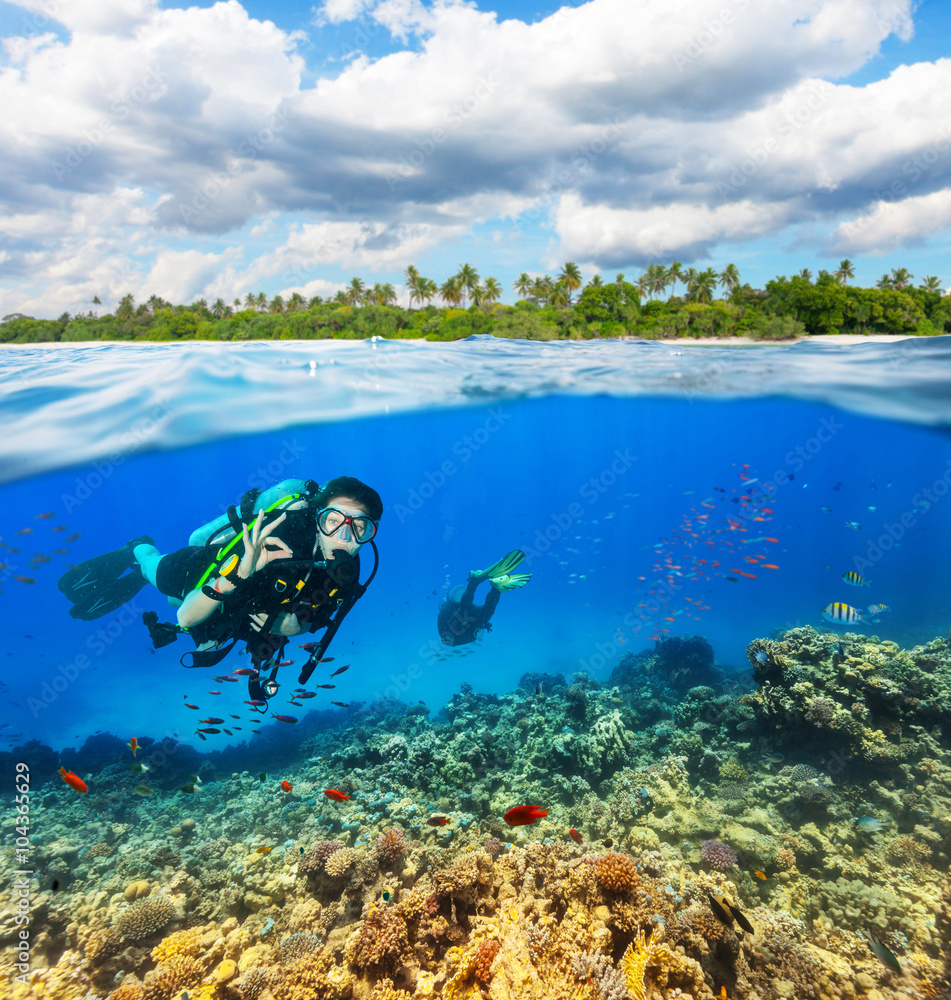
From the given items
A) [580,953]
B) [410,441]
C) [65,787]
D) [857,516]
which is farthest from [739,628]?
[857,516]

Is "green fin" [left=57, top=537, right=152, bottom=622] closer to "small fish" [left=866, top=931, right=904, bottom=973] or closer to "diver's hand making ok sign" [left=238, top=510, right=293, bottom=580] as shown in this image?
"diver's hand making ok sign" [left=238, top=510, right=293, bottom=580]

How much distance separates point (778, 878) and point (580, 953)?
2.64m

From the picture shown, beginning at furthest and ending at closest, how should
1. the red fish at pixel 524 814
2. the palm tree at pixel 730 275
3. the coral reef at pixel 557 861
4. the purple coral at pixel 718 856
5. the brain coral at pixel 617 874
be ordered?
the palm tree at pixel 730 275
the purple coral at pixel 718 856
the brain coral at pixel 617 874
the coral reef at pixel 557 861
the red fish at pixel 524 814

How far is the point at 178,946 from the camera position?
4328 millimetres

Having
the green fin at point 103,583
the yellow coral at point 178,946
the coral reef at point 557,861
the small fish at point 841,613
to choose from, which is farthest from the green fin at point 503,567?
the yellow coral at point 178,946

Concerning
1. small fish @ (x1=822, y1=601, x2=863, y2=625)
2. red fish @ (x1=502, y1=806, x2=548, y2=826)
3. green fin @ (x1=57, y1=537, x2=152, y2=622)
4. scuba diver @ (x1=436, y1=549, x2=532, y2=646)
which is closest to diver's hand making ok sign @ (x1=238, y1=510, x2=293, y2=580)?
green fin @ (x1=57, y1=537, x2=152, y2=622)

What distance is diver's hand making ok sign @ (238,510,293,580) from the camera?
144 inches

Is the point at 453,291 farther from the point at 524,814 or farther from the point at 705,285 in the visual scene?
the point at 524,814

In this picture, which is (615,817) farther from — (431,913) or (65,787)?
(65,787)

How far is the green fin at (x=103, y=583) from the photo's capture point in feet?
16.7

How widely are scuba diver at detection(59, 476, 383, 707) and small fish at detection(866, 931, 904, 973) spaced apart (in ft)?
17.5

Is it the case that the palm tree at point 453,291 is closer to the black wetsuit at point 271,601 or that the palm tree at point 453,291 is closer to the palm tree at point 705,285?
the palm tree at point 705,285

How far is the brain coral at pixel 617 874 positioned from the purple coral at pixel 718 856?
140cm

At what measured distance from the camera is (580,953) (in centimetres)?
372
